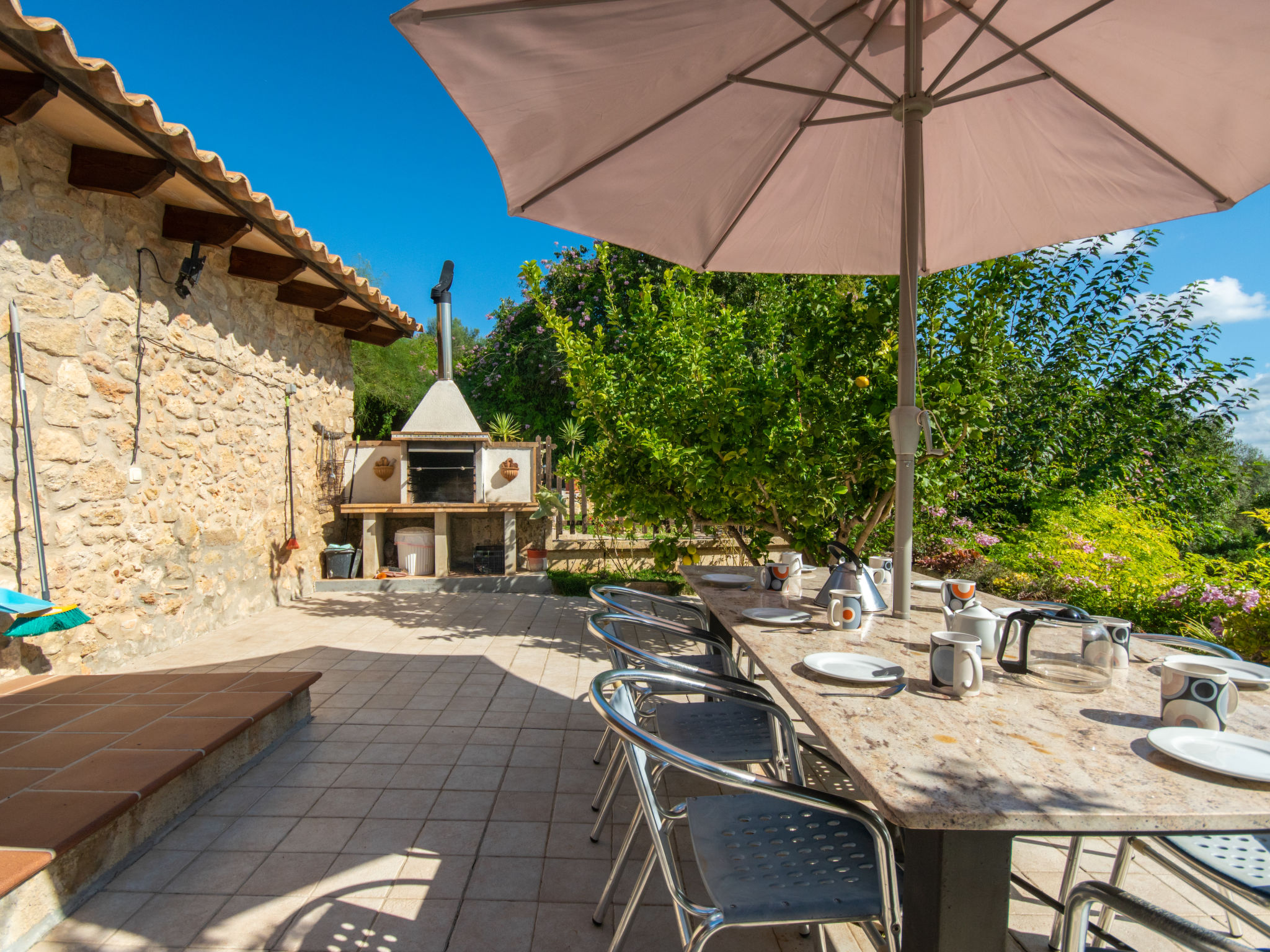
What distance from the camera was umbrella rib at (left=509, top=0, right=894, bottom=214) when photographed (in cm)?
196

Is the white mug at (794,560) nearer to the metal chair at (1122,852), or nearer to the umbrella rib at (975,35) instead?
the metal chair at (1122,852)

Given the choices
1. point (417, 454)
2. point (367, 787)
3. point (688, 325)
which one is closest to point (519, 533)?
point (417, 454)

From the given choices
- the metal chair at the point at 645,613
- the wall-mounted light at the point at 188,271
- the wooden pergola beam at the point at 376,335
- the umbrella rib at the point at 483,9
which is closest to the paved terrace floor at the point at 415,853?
the metal chair at the point at 645,613

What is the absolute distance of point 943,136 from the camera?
7.89 ft

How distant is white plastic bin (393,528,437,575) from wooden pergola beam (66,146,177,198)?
14.3ft

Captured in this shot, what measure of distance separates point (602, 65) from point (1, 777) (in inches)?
114

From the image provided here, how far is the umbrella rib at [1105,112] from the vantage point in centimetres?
193

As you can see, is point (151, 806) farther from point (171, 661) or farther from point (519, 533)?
point (519, 533)

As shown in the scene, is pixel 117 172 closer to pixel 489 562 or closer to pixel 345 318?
pixel 345 318

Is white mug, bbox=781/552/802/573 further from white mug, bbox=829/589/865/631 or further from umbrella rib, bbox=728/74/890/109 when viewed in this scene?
umbrella rib, bbox=728/74/890/109

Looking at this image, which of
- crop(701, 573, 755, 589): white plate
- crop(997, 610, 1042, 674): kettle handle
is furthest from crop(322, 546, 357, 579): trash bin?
crop(997, 610, 1042, 674): kettle handle

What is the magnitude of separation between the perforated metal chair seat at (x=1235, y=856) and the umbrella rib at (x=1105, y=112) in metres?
1.91

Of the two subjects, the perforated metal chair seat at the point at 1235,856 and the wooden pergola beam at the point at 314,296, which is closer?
the perforated metal chair seat at the point at 1235,856

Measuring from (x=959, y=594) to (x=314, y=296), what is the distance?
6.39 m
